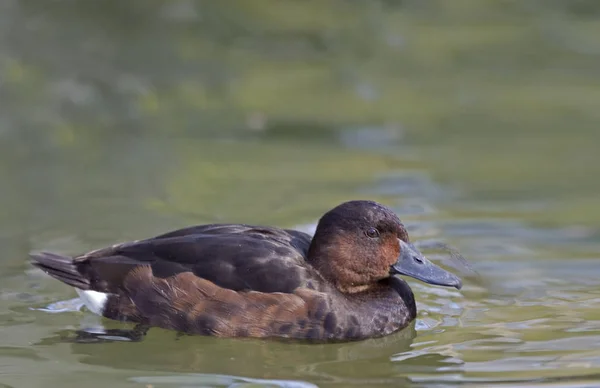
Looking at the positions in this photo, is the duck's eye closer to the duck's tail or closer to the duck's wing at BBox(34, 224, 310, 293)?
the duck's wing at BBox(34, 224, 310, 293)

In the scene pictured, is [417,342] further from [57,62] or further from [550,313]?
[57,62]

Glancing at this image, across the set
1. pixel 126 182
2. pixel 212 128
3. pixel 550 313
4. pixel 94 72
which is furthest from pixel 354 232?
Result: pixel 94 72

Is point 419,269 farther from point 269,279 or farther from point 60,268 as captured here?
point 60,268

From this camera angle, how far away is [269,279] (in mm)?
6477

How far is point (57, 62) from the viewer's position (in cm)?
1165

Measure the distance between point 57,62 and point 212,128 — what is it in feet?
5.70

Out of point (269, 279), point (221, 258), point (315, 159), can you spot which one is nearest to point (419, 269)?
point (269, 279)

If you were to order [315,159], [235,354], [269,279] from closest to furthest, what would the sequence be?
1. [235,354]
2. [269,279]
3. [315,159]

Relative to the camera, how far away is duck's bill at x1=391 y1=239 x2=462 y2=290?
6.64m

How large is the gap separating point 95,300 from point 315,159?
403cm

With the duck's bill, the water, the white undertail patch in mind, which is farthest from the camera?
the white undertail patch

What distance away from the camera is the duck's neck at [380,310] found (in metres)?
6.48

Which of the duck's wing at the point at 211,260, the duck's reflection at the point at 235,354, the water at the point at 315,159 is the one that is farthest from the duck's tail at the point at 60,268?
the duck's reflection at the point at 235,354

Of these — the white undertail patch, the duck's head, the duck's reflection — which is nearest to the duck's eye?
the duck's head
